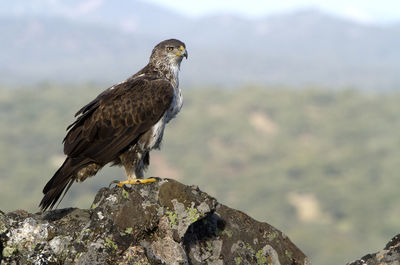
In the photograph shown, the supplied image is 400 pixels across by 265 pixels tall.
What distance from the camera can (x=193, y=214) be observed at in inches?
332

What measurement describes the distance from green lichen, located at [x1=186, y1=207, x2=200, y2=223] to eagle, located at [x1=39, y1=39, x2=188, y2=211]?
2.56 meters

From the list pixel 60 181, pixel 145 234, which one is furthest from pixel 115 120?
pixel 145 234

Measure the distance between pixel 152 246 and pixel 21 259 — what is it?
5.54 ft

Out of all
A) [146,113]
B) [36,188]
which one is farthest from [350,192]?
[146,113]

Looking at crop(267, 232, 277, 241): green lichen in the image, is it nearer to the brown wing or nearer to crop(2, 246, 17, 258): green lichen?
the brown wing

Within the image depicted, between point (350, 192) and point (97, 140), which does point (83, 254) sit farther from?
point (350, 192)

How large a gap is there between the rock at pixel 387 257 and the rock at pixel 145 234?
1.41 meters

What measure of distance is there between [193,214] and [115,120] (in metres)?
2.99

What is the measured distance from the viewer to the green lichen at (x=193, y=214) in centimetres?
839

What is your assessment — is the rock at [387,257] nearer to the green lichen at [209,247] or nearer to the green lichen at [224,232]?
the green lichen at [224,232]

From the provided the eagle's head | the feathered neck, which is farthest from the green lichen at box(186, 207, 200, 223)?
the eagle's head

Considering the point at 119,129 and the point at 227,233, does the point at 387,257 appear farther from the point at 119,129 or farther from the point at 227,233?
the point at 119,129

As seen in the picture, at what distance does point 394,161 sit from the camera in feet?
642

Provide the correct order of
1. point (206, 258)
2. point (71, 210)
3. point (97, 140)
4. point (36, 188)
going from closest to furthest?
1. point (206, 258)
2. point (71, 210)
3. point (97, 140)
4. point (36, 188)
